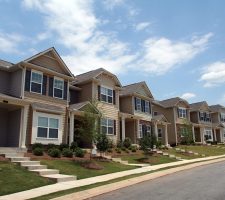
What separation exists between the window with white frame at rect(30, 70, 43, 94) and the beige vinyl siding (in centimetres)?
92

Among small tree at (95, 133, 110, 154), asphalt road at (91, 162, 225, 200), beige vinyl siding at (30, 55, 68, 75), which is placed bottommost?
asphalt road at (91, 162, 225, 200)

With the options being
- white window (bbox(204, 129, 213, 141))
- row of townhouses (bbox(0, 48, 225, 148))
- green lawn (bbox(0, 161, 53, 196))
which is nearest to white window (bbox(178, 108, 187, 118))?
white window (bbox(204, 129, 213, 141))

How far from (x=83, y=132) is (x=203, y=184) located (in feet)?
38.1

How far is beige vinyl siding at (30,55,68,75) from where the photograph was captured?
87.3 ft

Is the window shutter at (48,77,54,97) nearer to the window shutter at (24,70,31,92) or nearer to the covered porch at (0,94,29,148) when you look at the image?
the window shutter at (24,70,31,92)

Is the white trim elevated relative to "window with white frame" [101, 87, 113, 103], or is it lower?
lower

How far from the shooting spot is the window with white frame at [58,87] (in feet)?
91.3

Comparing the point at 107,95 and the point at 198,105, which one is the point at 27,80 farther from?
the point at 198,105

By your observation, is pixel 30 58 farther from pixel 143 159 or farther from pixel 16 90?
pixel 143 159

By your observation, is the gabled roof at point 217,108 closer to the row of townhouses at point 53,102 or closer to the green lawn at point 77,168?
the row of townhouses at point 53,102

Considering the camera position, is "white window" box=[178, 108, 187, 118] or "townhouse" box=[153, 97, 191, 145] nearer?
"townhouse" box=[153, 97, 191, 145]

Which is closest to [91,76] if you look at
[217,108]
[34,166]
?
[34,166]

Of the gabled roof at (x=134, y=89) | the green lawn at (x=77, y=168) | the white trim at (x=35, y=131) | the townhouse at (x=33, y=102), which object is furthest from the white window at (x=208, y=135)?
the green lawn at (x=77, y=168)

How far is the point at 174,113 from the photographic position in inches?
1975
